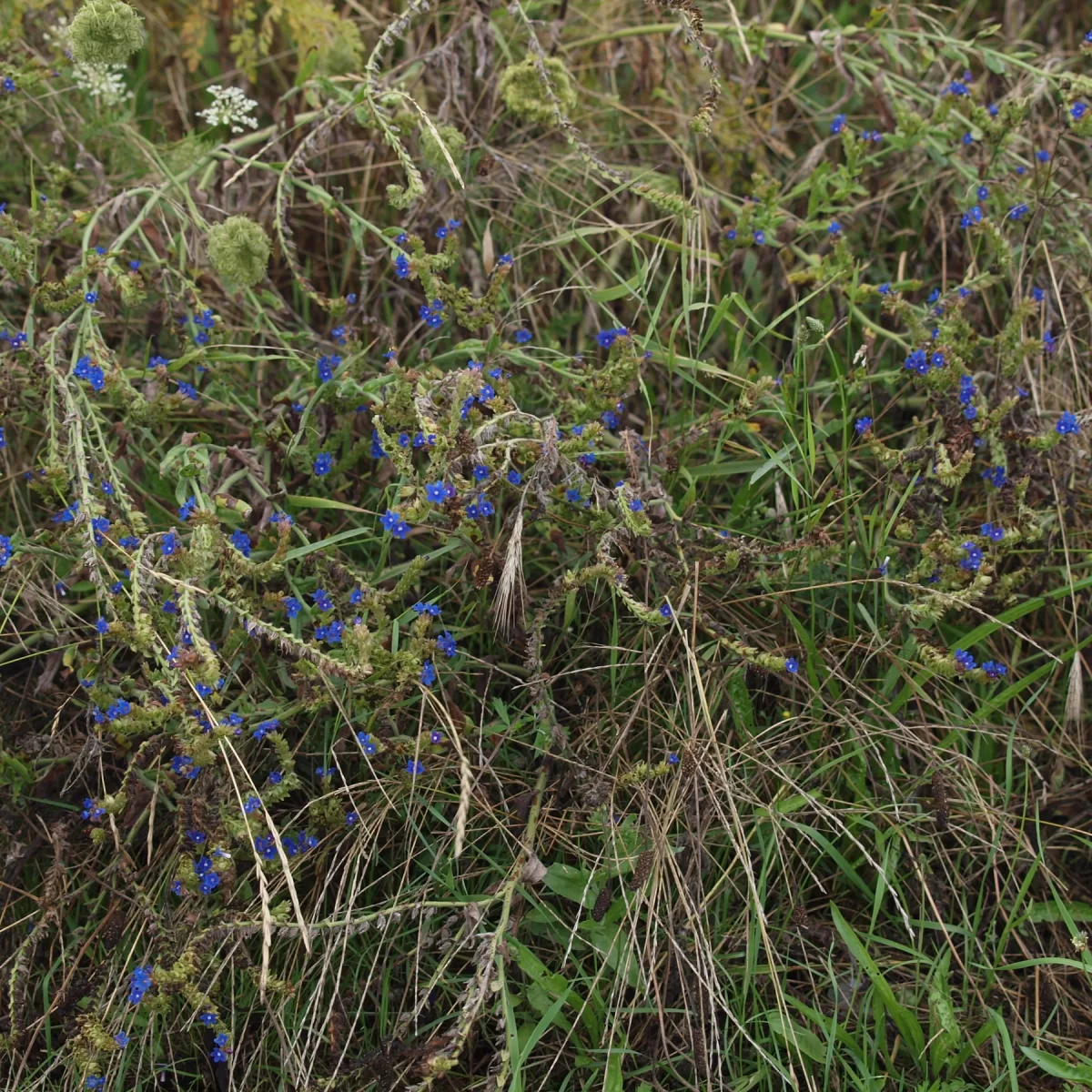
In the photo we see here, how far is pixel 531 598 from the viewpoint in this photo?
2.47m

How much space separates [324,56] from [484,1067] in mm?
2418

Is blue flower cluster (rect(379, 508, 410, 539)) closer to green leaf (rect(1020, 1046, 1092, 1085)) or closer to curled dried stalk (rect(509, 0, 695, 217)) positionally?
curled dried stalk (rect(509, 0, 695, 217))

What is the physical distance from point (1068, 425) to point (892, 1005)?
1.29 meters

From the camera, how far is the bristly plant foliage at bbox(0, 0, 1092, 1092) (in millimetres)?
2094

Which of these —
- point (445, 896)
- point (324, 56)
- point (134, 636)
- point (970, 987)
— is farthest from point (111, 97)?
point (970, 987)

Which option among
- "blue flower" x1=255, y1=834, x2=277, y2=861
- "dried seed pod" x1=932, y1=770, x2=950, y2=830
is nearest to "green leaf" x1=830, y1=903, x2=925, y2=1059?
"dried seed pod" x1=932, y1=770, x2=950, y2=830

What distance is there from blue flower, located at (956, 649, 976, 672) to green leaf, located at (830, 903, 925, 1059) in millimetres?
506

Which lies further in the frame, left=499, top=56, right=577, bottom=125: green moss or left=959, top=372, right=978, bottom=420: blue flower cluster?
left=499, top=56, right=577, bottom=125: green moss

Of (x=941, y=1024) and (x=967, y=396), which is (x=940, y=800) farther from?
(x=967, y=396)

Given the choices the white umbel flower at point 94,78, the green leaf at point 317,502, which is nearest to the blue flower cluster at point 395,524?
the green leaf at point 317,502

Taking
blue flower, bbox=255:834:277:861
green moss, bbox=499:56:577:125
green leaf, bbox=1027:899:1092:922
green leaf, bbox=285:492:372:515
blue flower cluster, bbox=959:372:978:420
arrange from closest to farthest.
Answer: blue flower, bbox=255:834:277:861
green leaf, bbox=1027:899:1092:922
green leaf, bbox=285:492:372:515
blue flower cluster, bbox=959:372:978:420
green moss, bbox=499:56:577:125

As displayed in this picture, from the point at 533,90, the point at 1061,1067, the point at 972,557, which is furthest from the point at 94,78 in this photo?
the point at 1061,1067

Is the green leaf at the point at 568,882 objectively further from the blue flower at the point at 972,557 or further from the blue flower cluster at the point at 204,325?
the blue flower cluster at the point at 204,325

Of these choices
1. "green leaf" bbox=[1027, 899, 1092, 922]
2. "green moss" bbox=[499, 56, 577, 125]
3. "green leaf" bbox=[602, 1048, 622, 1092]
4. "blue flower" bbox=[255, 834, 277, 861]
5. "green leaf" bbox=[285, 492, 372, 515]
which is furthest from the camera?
"green moss" bbox=[499, 56, 577, 125]
